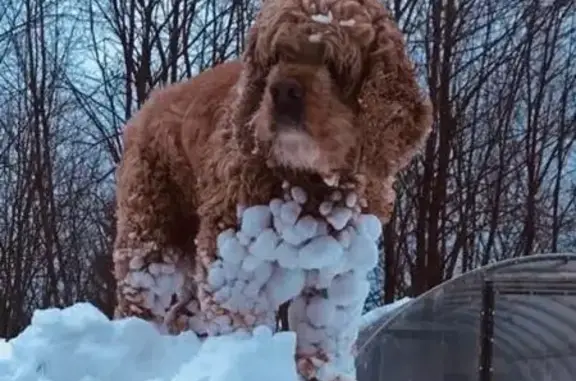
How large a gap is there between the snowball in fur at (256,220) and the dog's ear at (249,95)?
22cm

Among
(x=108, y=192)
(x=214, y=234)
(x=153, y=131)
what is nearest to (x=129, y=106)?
(x=108, y=192)

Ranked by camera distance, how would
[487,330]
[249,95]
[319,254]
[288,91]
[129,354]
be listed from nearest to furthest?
[129,354] → [288,91] → [319,254] → [249,95] → [487,330]

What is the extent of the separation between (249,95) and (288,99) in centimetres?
40

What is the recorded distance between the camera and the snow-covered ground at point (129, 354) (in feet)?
10.2

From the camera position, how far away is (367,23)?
3830mm

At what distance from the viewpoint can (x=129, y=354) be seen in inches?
134

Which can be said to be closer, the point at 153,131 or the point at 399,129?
the point at 399,129

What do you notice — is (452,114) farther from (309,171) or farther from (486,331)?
(309,171)

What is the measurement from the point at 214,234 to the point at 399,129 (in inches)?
31.7

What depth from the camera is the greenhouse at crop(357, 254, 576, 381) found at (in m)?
7.26

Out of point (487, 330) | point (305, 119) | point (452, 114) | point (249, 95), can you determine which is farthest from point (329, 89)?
point (452, 114)

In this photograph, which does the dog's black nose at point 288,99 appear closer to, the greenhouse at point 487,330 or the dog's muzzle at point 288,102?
the dog's muzzle at point 288,102

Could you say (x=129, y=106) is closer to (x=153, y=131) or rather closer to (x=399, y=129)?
(x=153, y=131)

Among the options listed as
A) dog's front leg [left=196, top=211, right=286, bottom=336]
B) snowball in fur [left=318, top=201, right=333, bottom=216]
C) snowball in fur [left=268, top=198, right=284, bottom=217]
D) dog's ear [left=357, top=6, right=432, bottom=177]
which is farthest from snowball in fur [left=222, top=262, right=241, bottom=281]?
dog's ear [left=357, top=6, right=432, bottom=177]
